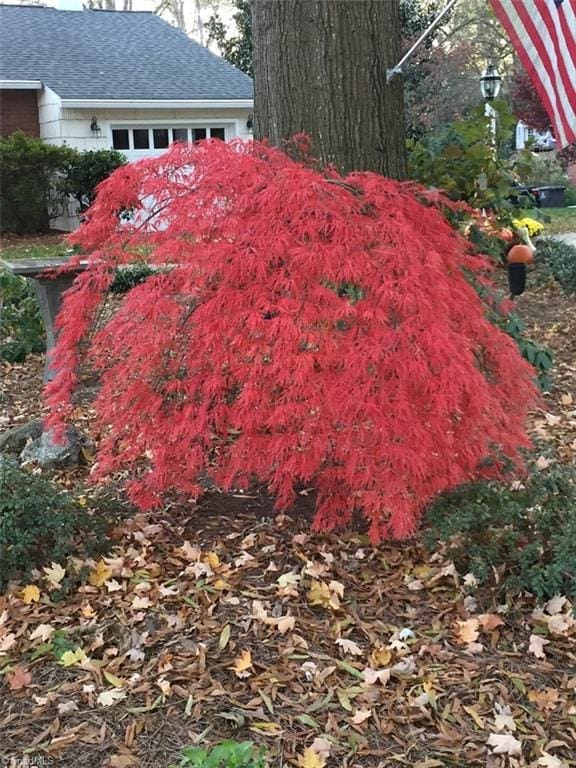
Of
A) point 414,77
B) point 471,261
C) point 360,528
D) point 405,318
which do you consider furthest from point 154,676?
point 414,77

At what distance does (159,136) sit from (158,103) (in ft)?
2.34

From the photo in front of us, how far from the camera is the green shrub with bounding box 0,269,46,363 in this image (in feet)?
23.0

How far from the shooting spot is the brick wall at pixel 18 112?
48.8ft

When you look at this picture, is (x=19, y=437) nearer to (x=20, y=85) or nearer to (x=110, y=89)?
(x=110, y=89)

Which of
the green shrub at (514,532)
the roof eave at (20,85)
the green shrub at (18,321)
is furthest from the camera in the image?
the roof eave at (20,85)

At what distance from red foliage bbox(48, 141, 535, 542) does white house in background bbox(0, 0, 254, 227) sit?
1191 cm

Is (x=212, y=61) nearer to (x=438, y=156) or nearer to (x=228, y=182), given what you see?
(x=438, y=156)

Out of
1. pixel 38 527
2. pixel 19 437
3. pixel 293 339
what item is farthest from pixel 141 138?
pixel 293 339

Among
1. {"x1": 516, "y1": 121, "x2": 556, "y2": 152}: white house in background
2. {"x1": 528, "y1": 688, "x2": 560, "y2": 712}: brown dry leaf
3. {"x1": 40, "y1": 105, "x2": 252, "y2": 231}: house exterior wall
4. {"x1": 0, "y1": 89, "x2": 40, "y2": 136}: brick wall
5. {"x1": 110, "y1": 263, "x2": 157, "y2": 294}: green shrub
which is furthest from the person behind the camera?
{"x1": 516, "y1": 121, "x2": 556, "y2": 152}: white house in background

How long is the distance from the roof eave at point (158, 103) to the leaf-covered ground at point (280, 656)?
12.5 m

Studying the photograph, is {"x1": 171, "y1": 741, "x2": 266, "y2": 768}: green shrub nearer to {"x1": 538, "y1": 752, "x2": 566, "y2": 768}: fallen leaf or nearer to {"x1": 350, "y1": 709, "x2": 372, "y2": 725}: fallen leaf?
{"x1": 350, "y1": 709, "x2": 372, "y2": 725}: fallen leaf

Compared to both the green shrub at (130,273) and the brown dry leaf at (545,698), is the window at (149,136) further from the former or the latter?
the brown dry leaf at (545,698)

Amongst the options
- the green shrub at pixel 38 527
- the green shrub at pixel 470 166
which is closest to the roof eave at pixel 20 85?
the green shrub at pixel 470 166

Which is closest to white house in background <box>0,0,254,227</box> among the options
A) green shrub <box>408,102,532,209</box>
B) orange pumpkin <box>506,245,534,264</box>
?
orange pumpkin <box>506,245,534,264</box>
